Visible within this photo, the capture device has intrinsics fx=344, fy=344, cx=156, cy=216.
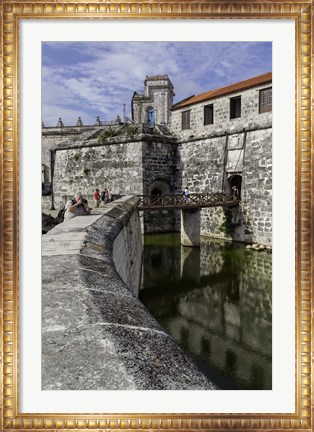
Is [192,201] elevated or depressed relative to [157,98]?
depressed

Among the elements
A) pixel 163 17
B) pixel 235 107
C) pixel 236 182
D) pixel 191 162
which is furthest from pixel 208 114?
pixel 163 17

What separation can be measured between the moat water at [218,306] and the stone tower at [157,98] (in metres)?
19.9

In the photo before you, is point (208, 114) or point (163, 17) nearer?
point (163, 17)

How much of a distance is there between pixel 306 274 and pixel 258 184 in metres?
14.2

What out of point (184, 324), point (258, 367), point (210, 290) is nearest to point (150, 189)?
point (210, 290)

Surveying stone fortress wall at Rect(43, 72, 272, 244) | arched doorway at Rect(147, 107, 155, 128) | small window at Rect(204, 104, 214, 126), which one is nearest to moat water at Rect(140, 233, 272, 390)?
stone fortress wall at Rect(43, 72, 272, 244)

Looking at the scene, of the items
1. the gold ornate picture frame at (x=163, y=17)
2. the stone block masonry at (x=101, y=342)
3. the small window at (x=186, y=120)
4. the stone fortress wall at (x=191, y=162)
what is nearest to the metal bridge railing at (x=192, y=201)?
the stone fortress wall at (x=191, y=162)

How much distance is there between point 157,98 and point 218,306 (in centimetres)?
2665

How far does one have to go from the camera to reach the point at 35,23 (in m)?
2.13

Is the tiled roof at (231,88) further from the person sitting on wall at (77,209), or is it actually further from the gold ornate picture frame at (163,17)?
the gold ornate picture frame at (163,17)

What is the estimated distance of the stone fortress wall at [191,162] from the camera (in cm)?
1577

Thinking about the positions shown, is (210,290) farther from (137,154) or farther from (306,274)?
(137,154)

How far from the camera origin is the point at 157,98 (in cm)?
3206

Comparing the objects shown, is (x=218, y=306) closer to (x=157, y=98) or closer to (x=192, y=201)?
(x=192, y=201)
